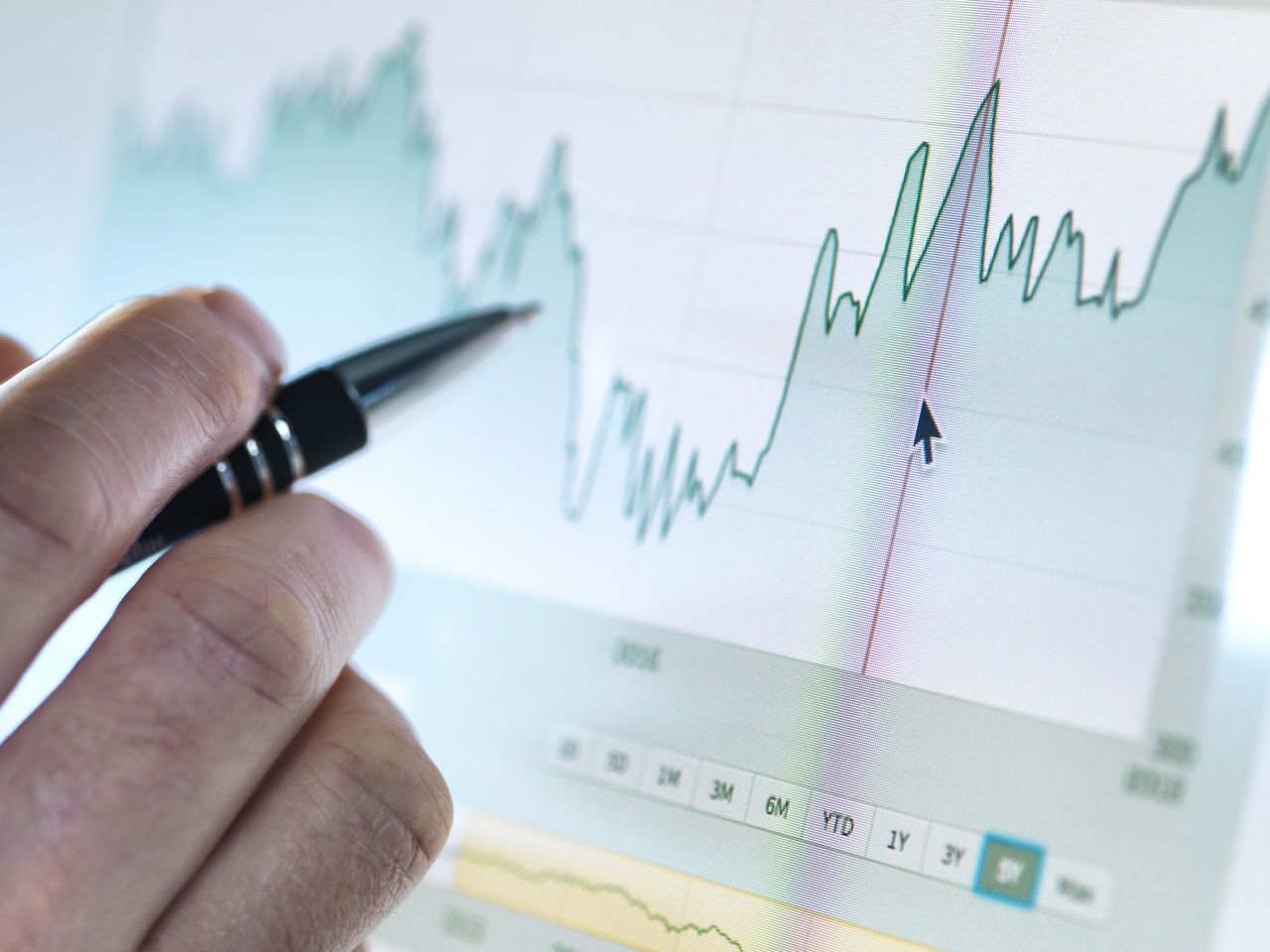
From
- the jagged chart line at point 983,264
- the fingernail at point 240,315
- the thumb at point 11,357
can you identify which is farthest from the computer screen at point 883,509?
the thumb at point 11,357

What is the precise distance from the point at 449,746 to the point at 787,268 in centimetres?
29

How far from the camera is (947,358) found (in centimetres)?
43

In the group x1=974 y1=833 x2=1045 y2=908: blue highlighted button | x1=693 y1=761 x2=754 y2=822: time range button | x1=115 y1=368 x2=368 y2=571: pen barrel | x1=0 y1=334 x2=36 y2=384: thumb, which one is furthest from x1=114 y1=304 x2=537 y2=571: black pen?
x1=974 y1=833 x2=1045 y2=908: blue highlighted button

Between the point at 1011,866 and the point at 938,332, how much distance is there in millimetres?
212

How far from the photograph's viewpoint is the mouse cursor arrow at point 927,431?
0.43 m

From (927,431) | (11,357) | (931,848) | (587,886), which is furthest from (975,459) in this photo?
(11,357)

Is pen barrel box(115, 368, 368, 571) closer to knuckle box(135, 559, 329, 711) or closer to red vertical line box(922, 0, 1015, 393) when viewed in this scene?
knuckle box(135, 559, 329, 711)

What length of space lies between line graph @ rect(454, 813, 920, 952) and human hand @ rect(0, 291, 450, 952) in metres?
0.09

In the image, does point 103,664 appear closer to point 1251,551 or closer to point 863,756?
point 863,756

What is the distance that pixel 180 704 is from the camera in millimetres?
374

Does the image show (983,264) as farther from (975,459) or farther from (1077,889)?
(1077,889)

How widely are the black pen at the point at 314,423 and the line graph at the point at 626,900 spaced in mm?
197

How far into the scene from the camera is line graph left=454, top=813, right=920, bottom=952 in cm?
44

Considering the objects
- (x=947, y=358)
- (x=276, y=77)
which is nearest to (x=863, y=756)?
(x=947, y=358)
